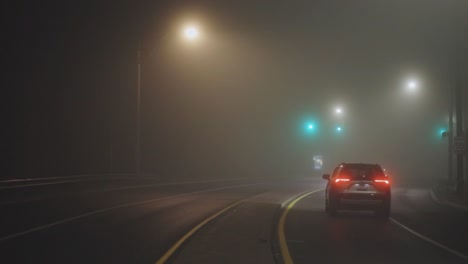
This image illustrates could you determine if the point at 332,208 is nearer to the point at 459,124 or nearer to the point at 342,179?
the point at 342,179

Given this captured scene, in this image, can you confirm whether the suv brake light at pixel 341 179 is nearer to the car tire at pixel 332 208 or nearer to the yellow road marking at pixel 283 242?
the car tire at pixel 332 208

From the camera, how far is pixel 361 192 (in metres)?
20.4

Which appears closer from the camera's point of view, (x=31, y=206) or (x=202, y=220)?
(x=202, y=220)

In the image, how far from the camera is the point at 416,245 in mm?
14289

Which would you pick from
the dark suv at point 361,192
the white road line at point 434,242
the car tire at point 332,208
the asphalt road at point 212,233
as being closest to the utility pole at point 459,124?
the asphalt road at point 212,233

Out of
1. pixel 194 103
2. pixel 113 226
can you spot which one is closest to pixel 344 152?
pixel 194 103

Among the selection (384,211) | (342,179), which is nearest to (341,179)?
(342,179)

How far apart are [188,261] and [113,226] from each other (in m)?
6.50

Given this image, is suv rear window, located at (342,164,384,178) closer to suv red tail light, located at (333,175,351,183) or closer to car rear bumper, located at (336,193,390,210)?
suv red tail light, located at (333,175,351,183)

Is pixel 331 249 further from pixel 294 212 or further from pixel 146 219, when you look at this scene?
pixel 294 212

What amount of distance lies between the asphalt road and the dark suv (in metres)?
0.45

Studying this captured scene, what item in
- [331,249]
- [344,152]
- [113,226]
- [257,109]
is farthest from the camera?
[344,152]

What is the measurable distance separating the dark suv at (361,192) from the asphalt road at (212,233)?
17.7 inches

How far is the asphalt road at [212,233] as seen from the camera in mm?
12039
